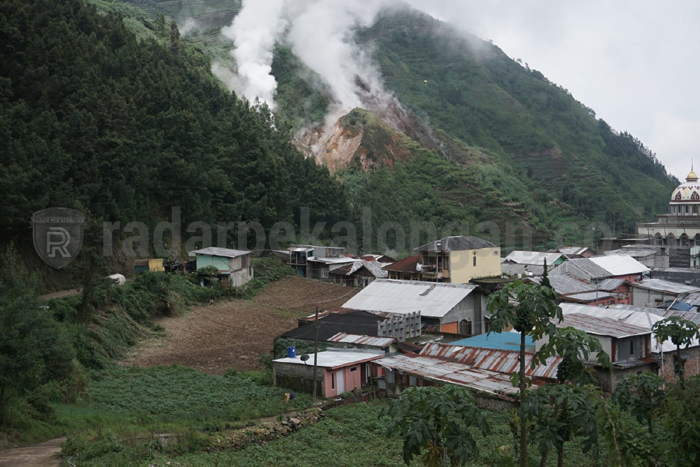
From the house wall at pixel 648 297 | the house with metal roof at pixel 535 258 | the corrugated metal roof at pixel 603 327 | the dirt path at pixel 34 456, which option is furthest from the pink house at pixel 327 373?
the house with metal roof at pixel 535 258

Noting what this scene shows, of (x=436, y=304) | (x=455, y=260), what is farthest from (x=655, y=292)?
(x=436, y=304)

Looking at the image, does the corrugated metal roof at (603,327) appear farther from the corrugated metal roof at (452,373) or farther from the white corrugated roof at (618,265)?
the white corrugated roof at (618,265)

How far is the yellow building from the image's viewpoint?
35.3 m

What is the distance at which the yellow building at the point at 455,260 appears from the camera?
116 ft

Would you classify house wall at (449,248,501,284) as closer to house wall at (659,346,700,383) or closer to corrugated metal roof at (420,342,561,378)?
corrugated metal roof at (420,342,561,378)

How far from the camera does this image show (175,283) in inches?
1270

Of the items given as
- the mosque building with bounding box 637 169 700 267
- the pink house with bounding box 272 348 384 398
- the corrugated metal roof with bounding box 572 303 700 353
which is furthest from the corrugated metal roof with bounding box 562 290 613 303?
the mosque building with bounding box 637 169 700 267

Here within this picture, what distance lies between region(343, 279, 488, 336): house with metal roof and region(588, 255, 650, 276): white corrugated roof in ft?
44.1

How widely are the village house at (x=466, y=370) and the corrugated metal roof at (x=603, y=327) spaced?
6.32ft

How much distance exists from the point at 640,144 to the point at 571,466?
123 meters

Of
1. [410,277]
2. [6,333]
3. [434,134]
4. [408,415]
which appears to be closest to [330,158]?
[434,134]

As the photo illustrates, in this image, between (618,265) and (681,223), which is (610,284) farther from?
(681,223)

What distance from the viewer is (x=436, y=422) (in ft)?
28.3

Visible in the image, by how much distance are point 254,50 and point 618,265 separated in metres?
59.7
